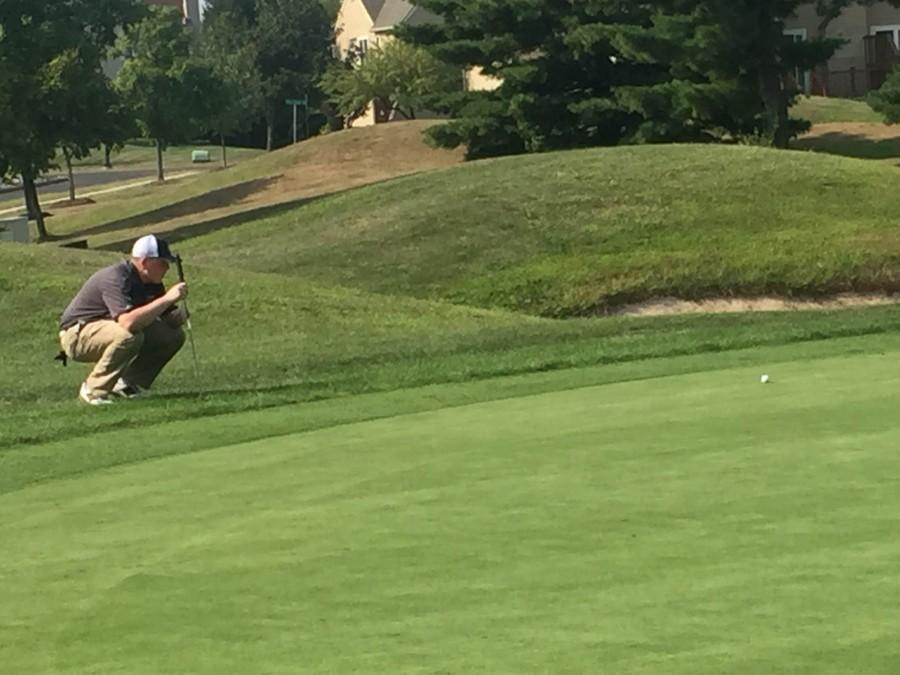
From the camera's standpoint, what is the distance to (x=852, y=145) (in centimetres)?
4412

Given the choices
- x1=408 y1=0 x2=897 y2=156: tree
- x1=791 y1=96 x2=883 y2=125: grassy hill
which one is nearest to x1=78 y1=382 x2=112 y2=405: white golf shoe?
x1=408 y1=0 x2=897 y2=156: tree

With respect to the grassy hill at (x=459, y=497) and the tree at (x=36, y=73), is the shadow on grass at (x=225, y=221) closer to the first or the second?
the tree at (x=36, y=73)

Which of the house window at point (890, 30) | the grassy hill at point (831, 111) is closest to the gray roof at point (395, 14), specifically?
the house window at point (890, 30)

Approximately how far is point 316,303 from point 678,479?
44.5 ft

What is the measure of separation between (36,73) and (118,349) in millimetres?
37827

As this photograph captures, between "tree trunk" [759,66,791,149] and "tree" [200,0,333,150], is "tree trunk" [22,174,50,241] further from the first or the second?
"tree" [200,0,333,150]

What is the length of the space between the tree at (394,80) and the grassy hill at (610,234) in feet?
108

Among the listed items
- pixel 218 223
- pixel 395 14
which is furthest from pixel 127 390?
pixel 395 14

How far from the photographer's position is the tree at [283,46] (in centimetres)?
9475

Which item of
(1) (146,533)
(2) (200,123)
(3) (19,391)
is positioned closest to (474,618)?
(1) (146,533)

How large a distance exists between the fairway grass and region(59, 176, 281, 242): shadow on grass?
1563 inches

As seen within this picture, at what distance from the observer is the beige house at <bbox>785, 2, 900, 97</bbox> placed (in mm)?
60156

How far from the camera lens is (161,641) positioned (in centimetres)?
557

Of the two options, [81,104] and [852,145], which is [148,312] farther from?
[81,104]
